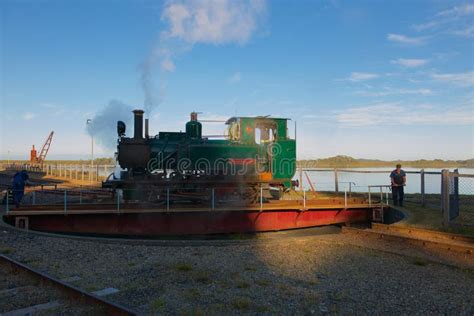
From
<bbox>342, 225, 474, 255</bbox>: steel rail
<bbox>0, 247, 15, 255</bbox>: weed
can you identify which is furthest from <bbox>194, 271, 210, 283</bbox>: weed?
<bbox>342, 225, 474, 255</bbox>: steel rail

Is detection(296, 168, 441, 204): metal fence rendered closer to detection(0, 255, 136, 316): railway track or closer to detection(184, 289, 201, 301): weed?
detection(184, 289, 201, 301): weed

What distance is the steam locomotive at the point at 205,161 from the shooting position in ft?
43.7

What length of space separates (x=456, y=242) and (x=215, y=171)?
8094 mm

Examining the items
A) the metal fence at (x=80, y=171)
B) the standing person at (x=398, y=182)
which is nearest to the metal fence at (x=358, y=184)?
the standing person at (x=398, y=182)

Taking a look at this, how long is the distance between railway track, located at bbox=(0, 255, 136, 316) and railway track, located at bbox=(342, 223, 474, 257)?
7.09 meters

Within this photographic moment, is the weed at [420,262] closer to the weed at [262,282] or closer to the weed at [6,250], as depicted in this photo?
the weed at [262,282]

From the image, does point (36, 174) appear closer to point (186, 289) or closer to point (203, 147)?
point (203, 147)

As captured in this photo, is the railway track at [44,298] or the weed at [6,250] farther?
the weed at [6,250]

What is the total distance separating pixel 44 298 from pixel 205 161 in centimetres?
946

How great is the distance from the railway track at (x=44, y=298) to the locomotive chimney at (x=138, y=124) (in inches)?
320

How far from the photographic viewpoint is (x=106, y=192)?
18.5m

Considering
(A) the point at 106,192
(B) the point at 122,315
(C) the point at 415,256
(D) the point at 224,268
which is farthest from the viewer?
(A) the point at 106,192

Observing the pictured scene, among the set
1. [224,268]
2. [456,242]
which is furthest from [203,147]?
[456,242]

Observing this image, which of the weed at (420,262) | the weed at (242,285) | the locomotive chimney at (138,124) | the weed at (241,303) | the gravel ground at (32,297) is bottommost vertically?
the weed at (420,262)
